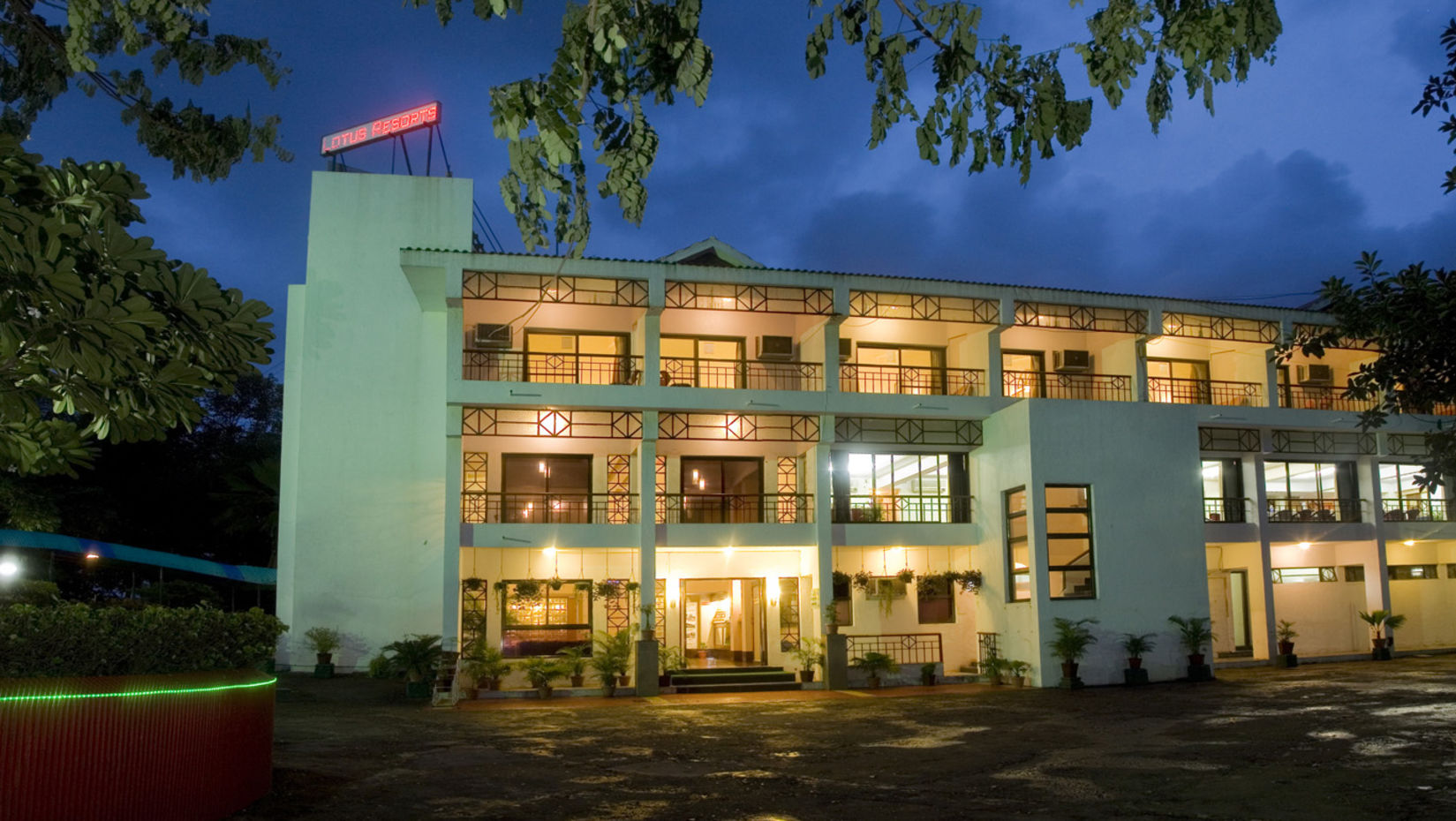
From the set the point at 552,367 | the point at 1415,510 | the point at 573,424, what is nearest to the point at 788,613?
the point at 573,424

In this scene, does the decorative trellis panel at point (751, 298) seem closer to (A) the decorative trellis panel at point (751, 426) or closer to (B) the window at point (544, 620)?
(A) the decorative trellis panel at point (751, 426)

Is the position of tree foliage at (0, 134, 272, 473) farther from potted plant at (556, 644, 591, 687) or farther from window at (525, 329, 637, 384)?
window at (525, 329, 637, 384)

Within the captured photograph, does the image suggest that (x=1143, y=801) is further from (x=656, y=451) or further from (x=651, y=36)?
(x=656, y=451)

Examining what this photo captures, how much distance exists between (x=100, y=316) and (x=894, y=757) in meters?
11.3

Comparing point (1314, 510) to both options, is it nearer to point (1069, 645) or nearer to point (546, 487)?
point (1069, 645)

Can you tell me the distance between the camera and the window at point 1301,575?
28.1 m

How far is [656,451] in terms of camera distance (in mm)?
25062

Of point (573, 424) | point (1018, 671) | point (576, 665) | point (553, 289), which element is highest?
point (553, 289)

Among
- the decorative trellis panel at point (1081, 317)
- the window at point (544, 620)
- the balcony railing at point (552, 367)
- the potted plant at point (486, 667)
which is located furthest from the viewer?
the decorative trellis panel at point (1081, 317)

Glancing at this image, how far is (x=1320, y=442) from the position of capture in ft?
91.1

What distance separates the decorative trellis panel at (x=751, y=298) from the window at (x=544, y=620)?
260 inches

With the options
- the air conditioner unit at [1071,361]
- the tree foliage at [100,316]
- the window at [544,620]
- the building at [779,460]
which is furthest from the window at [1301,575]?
the tree foliage at [100,316]

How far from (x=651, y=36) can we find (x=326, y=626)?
23645 millimetres

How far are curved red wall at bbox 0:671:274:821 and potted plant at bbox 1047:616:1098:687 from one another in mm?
15965
